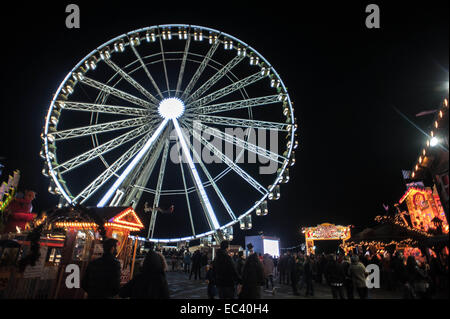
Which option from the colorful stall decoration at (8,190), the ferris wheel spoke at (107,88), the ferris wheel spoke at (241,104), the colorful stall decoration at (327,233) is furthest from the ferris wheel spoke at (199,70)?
the colorful stall decoration at (8,190)

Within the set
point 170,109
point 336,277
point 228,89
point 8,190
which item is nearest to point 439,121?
point 336,277

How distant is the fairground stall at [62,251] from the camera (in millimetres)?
6297

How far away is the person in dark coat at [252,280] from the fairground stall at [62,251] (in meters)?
4.89

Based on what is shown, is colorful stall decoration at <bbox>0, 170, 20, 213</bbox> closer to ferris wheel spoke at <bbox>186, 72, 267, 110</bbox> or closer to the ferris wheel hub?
the ferris wheel hub

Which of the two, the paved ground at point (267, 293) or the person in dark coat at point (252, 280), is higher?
the person in dark coat at point (252, 280)

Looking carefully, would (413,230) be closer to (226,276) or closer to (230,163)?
(230,163)

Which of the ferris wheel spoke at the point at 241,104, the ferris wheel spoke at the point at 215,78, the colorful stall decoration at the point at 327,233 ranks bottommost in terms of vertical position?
the colorful stall decoration at the point at 327,233

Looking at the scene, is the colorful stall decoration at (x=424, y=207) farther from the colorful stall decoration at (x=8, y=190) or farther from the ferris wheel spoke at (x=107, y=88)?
the colorful stall decoration at (x=8, y=190)

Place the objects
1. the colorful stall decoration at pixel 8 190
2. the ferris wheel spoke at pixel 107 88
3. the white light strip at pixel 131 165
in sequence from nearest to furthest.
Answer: the white light strip at pixel 131 165, the ferris wheel spoke at pixel 107 88, the colorful stall decoration at pixel 8 190

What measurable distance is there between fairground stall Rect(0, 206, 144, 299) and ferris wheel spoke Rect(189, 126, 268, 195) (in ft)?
17.1

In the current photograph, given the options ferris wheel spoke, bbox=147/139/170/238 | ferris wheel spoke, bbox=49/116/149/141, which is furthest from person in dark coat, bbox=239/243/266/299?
ferris wheel spoke, bbox=49/116/149/141

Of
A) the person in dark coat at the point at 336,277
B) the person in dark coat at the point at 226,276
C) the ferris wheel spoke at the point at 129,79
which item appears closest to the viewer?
the person in dark coat at the point at 226,276
